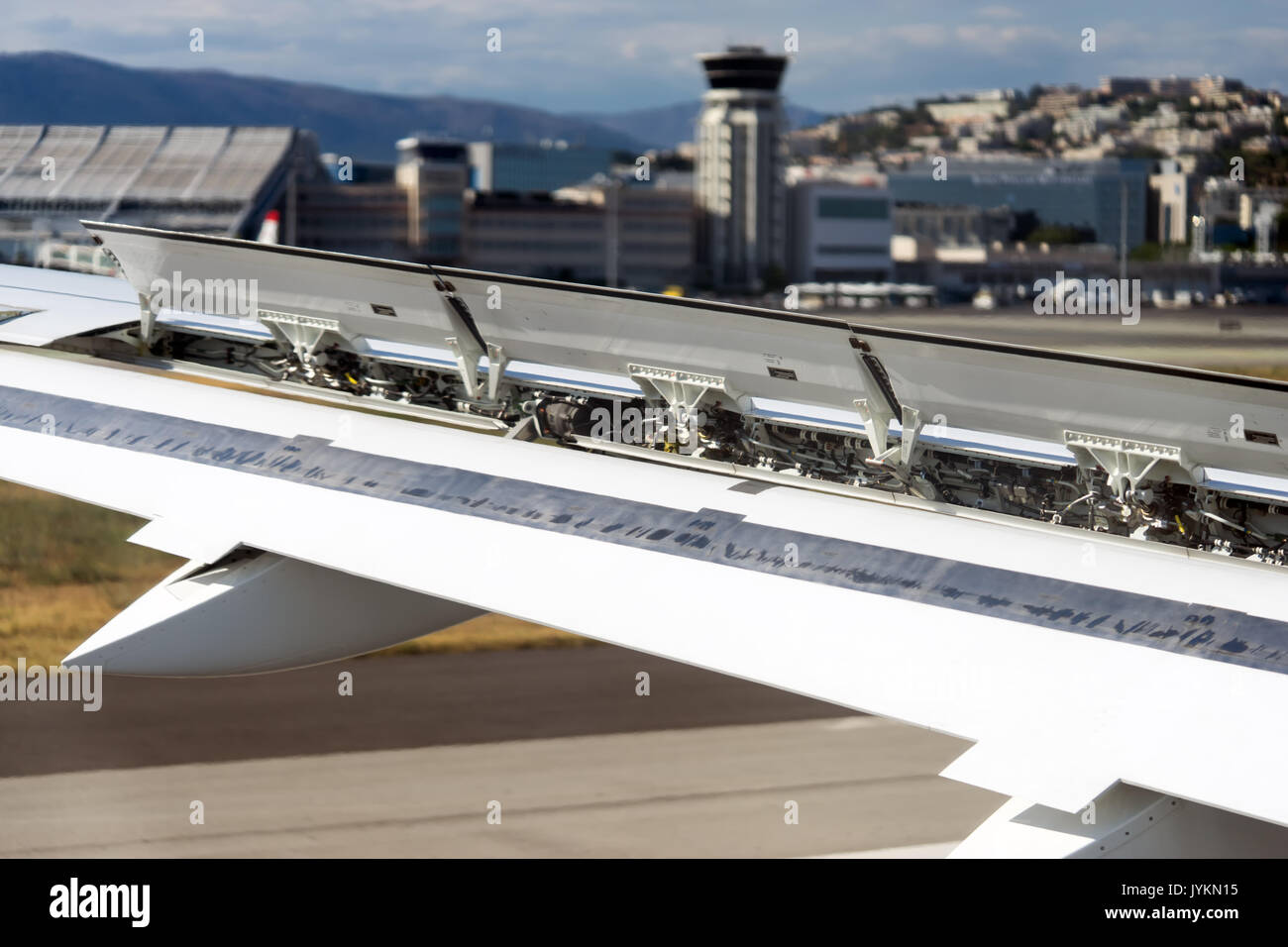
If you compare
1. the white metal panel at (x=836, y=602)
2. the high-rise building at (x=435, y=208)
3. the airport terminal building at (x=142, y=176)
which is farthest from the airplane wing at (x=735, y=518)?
the high-rise building at (x=435, y=208)

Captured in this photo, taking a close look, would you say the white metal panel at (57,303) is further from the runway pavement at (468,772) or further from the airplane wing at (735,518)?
the runway pavement at (468,772)

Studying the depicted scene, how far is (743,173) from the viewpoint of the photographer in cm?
11469

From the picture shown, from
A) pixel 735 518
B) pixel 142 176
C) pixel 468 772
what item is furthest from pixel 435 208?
pixel 735 518

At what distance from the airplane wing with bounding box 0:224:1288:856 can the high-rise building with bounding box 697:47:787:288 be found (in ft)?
323

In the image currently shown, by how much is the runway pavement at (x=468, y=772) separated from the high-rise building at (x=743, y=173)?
310 ft

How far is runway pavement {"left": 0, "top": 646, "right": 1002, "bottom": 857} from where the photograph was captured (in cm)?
793

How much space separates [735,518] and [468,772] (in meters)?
5.05

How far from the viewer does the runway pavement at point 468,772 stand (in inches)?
312

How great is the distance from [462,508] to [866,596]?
62.4 inches

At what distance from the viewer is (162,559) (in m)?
15.1

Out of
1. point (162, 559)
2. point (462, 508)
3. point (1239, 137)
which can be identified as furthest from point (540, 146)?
point (462, 508)

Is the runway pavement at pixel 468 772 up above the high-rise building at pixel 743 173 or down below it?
below

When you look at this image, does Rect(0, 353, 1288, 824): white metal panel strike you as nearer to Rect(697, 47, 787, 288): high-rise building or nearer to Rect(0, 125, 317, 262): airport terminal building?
Rect(0, 125, 317, 262): airport terminal building
